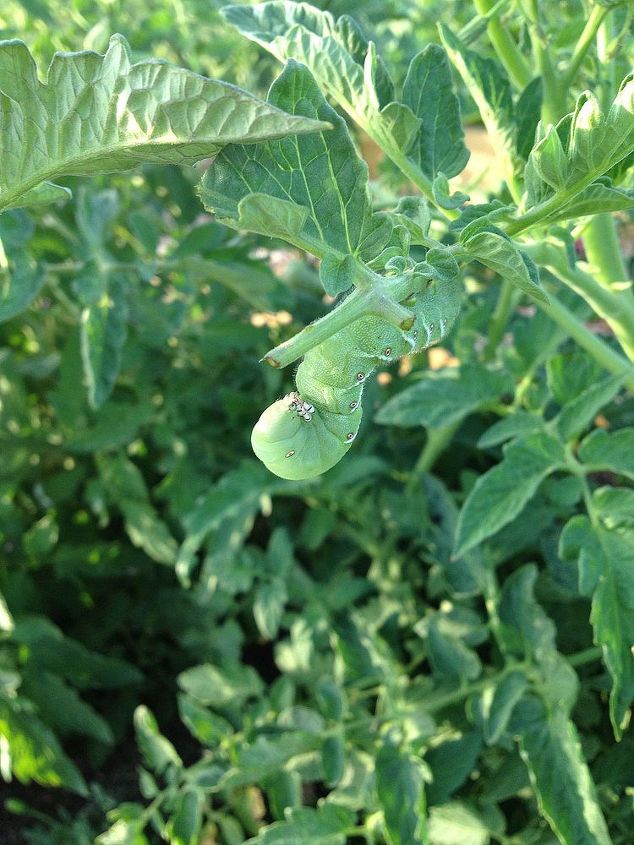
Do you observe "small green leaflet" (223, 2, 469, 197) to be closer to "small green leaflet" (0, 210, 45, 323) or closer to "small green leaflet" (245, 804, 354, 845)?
"small green leaflet" (0, 210, 45, 323)

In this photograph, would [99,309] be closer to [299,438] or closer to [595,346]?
[595,346]

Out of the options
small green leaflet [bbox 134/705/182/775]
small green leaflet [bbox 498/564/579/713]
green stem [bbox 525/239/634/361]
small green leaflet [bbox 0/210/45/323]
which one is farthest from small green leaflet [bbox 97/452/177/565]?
green stem [bbox 525/239/634/361]

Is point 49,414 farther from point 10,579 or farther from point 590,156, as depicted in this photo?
point 590,156

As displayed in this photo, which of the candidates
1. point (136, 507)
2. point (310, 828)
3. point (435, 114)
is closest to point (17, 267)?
point (136, 507)

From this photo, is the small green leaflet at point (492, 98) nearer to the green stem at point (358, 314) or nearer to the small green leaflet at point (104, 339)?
the green stem at point (358, 314)

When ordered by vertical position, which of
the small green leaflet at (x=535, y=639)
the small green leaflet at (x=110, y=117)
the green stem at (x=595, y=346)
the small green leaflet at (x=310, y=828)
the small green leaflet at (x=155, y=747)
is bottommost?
the small green leaflet at (x=155, y=747)

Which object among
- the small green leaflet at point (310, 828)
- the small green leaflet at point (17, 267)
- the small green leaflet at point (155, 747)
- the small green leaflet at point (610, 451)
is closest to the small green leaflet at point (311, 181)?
the small green leaflet at point (610, 451)

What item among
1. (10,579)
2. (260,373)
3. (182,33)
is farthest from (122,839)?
(182,33)
